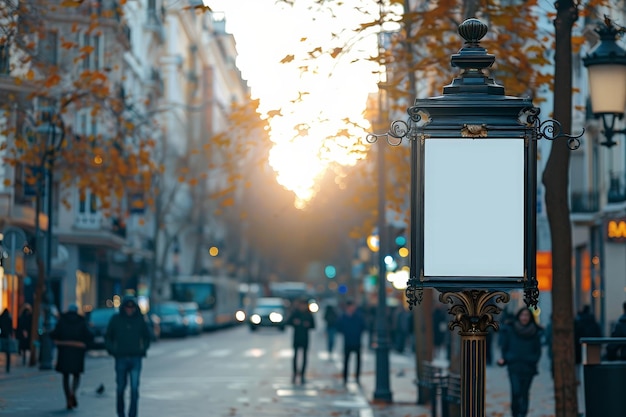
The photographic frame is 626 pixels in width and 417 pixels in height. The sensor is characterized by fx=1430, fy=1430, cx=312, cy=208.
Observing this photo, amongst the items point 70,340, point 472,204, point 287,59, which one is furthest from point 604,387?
point 70,340

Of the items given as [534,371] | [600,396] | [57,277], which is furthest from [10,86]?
[57,277]

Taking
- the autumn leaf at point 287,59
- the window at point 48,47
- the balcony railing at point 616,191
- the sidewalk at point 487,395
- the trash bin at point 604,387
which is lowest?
the sidewalk at point 487,395

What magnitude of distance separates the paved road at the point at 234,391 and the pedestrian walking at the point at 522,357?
7.98ft

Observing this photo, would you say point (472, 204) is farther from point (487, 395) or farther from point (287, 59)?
point (487, 395)

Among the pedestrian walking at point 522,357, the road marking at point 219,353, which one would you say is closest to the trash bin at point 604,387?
the pedestrian walking at point 522,357

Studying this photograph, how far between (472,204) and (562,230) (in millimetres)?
6743

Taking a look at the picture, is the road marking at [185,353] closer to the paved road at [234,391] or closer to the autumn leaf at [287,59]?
the paved road at [234,391]

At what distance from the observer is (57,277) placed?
63875 millimetres

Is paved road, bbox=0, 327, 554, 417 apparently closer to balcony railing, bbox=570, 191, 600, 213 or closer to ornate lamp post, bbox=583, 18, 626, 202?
ornate lamp post, bbox=583, 18, 626, 202

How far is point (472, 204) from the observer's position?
7520 mm

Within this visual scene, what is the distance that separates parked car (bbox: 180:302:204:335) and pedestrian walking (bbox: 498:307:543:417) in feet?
168

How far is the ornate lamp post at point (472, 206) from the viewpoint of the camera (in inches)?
293

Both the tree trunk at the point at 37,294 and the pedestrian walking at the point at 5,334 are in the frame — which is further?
the tree trunk at the point at 37,294

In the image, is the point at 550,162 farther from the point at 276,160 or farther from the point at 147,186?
the point at 147,186
